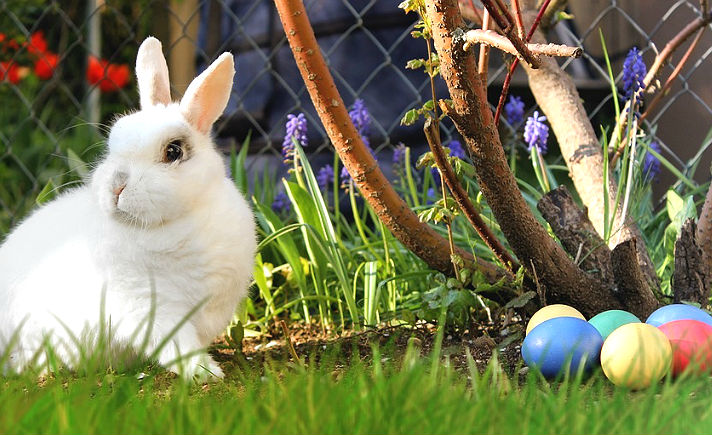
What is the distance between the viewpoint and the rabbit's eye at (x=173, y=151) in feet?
5.49

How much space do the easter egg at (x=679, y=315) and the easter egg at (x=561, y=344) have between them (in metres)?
0.17

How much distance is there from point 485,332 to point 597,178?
23.2 inches

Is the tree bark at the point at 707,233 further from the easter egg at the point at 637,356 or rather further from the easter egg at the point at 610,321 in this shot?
the easter egg at the point at 637,356

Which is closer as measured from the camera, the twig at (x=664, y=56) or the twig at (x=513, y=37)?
the twig at (x=513, y=37)

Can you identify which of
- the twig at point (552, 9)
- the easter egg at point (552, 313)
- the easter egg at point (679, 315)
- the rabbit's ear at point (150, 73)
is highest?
the twig at point (552, 9)

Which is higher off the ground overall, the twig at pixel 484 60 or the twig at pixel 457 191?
the twig at pixel 484 60

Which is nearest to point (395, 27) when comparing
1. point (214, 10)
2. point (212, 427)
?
point (214, 10)

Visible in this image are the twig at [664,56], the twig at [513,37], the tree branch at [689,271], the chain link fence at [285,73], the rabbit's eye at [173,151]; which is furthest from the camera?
the chain link fence at [285,73]

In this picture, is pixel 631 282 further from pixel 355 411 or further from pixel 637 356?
pixel 355 411

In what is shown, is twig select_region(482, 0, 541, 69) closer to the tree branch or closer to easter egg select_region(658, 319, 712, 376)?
easter egg select_region(658, 319, 712, 376)

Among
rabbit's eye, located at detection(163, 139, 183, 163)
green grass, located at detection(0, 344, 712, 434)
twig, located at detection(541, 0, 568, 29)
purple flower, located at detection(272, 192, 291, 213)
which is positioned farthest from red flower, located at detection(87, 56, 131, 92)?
green grass, located at detection(0, 344, 712, 434)

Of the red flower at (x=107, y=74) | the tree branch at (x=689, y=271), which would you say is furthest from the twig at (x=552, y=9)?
the red flower at (x=107, y=74)

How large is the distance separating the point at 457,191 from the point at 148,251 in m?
0.68

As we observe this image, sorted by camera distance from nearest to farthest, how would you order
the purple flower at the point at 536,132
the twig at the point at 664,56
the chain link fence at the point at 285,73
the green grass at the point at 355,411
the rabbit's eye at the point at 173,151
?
the green grass at the point at 355,411
the rabbit's eye at the point at 173,151
the twig at the point at 664,56
the purple flower at the point at 536,132
the chain link fence at the point at 285,73
